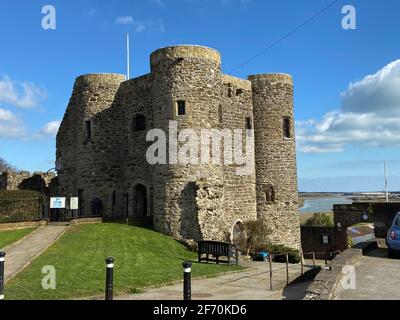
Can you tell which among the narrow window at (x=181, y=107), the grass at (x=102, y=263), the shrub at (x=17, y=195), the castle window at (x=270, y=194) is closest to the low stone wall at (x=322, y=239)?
the castle window at (x=270, y=194)

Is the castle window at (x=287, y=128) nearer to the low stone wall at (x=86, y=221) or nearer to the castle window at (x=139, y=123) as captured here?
the castle window at (x=139, y=123)

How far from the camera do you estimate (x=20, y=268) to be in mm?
13406

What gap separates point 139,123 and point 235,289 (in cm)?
1648

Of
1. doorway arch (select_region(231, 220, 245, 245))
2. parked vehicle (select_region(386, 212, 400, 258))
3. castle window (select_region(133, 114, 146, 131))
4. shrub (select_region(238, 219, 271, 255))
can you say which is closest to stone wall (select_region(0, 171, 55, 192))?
castle window (select_region(133, 114, 146, 131))

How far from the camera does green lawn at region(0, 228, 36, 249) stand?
1755 centimetres

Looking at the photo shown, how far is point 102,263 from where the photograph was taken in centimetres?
1505

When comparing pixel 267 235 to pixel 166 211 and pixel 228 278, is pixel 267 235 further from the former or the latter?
pixel 228 278

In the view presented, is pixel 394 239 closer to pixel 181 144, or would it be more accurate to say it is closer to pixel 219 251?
pixel 219 251

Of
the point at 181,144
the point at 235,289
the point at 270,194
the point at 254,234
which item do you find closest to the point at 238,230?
the point at 254,234

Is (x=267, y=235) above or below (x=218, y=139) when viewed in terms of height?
below

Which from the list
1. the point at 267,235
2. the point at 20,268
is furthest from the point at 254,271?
the point at 267,235

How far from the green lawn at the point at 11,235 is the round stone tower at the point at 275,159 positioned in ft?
50.1

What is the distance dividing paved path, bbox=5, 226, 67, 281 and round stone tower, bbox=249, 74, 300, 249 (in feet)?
45.4

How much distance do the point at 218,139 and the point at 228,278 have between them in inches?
459
